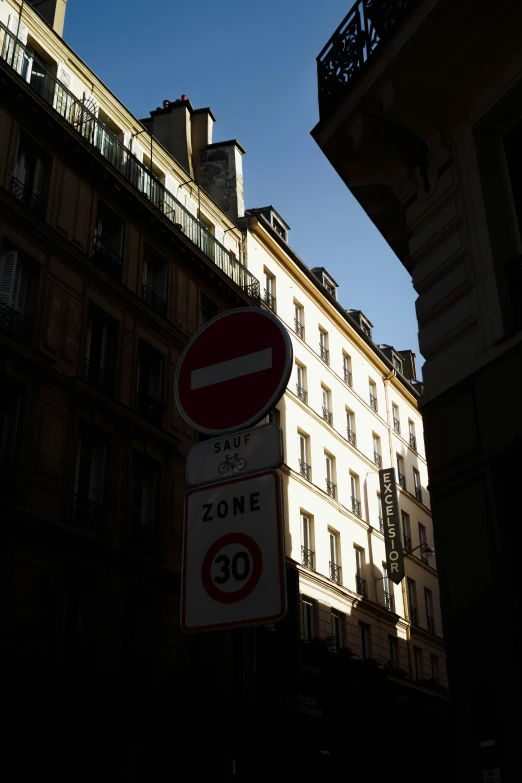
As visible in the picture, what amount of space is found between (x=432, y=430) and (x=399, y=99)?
3521 mm

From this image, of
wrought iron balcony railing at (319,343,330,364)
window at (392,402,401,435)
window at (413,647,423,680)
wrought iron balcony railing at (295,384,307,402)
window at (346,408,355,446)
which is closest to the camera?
wrought iron balcony railing at (295,384,307,402)

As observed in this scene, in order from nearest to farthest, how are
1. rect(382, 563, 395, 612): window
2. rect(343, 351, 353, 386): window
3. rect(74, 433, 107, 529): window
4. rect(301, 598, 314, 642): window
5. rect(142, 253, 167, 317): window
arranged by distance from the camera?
rect(74, 433, 107, 529): window, rect(142, 253, 167, 317): window, rect(301, 598, 314, 642): window, rect(382, 563, 395, 612): window, rect(343, 351, 353, 386): window

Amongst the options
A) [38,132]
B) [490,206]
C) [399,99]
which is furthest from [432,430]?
[38,132]

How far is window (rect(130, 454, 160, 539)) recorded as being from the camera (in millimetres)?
20391

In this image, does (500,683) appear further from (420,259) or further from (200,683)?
(200,683)

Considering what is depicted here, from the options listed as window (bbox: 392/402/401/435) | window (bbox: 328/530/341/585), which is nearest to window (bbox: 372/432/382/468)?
window (bbox: 392/402/401/435)

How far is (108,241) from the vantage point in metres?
22.7

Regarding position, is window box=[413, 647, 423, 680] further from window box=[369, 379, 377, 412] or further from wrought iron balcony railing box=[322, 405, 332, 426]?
window box=[369, 379, 377, 412]

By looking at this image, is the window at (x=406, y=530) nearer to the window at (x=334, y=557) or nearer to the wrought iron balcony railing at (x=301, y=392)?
the window at (x=334, y=557)

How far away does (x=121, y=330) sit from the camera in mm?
21547

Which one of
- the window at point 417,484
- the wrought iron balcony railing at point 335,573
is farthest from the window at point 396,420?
the wrought iron balcony railing at point 335,573

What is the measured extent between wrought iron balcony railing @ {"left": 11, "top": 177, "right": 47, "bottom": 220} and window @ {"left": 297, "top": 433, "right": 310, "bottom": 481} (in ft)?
43.4

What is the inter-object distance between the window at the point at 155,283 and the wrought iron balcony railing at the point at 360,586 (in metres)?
13.4

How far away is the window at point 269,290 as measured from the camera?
30.6m
